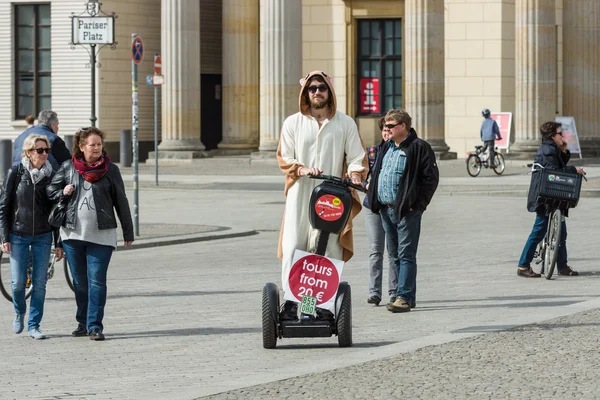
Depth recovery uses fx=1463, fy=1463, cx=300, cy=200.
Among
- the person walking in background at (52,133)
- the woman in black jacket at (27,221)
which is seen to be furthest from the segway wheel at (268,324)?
the person walking in background at (52,133)

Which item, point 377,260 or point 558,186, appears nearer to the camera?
point 377,260

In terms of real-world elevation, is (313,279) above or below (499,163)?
below

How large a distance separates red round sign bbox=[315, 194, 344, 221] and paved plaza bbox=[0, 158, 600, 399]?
3.13 feet

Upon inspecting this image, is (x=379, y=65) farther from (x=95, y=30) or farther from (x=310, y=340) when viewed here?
(x=310, y=340)

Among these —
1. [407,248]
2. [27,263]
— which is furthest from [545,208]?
[27,263]

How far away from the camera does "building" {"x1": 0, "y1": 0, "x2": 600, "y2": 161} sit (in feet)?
132

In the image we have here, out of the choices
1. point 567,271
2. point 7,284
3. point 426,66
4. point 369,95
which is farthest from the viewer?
point 369,95

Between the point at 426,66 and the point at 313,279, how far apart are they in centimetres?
2957

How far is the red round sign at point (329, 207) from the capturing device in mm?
10023

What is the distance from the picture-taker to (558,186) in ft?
50.3

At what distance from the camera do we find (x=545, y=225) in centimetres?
1540

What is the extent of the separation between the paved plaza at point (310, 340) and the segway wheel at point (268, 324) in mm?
71

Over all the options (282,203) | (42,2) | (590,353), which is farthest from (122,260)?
(42,2)

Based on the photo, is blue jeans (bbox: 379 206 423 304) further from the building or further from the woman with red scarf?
the building
